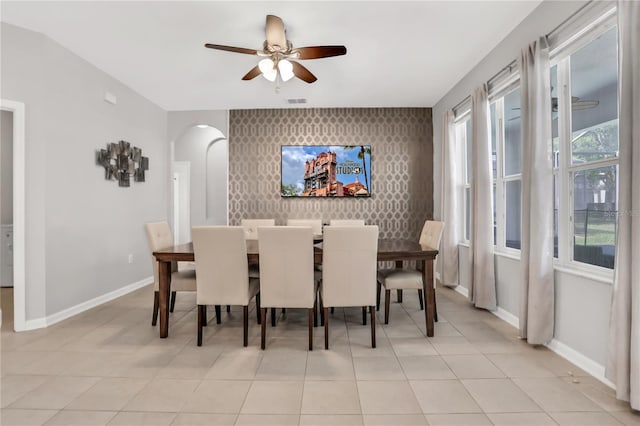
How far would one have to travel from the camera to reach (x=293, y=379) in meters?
2.16

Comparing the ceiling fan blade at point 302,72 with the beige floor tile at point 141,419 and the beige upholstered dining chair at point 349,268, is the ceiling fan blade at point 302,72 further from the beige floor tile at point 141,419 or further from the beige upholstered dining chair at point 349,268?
the beige floor tile at point 141,419

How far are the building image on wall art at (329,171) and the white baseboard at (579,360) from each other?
137 inches

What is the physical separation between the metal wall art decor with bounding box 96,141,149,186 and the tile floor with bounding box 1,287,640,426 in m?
1.90

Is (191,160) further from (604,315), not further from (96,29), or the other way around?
(604,315)

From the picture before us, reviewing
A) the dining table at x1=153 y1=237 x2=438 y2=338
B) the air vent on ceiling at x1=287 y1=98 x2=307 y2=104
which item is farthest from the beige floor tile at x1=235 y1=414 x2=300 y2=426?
the air vent on ceiling at x1=287 y1=98 x2=307 y2=104

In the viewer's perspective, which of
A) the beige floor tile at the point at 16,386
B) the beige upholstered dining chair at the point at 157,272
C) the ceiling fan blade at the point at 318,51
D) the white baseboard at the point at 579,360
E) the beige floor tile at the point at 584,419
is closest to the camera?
the beige floor tile at the point at 584,419

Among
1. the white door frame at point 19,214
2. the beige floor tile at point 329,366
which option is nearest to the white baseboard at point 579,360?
the beige floor tile at point 329,366

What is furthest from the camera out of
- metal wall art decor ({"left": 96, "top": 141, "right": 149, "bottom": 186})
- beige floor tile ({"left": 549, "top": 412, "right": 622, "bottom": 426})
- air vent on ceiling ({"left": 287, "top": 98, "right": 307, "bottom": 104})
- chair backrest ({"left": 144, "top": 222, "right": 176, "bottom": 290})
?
air vent on ceiling ({"left": 287, "top": 98, "right": 307, "bottom": 104})

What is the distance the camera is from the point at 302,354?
2.54m

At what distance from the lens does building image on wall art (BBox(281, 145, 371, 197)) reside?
5.59m

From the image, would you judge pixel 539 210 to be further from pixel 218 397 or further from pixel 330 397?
pixel 218 397

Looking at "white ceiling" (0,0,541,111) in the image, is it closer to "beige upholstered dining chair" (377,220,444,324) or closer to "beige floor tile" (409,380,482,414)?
"beige upholstered dining chair" (377,220,444,324)

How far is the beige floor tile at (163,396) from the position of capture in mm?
1859

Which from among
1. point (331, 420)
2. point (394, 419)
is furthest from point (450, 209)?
point (331, 420)
